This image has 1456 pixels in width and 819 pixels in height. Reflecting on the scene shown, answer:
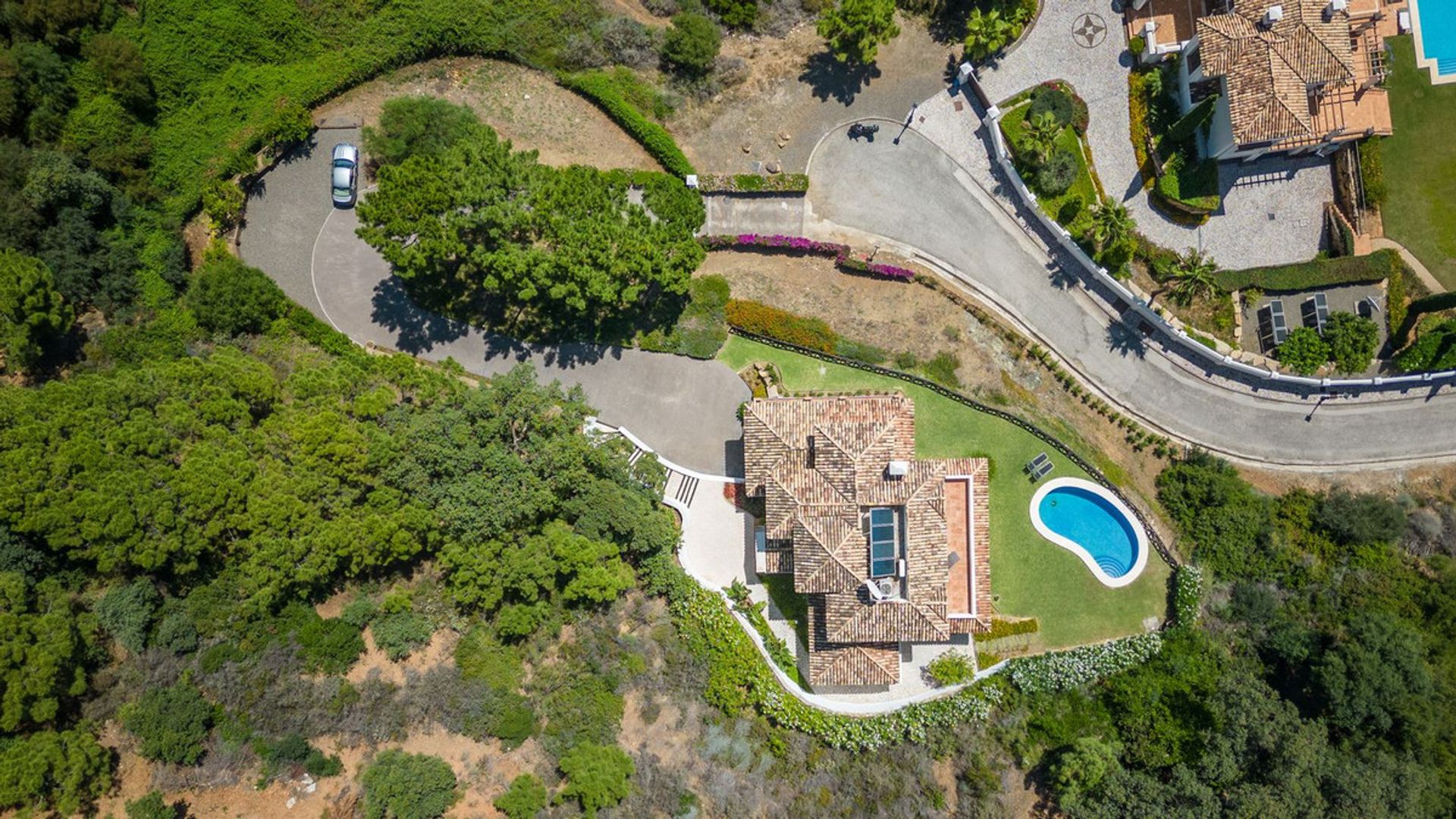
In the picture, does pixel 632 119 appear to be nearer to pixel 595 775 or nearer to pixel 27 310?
pixel 27 310

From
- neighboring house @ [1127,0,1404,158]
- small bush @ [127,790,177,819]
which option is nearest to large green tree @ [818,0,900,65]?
neighboring house @ [1127,0,1404,158]

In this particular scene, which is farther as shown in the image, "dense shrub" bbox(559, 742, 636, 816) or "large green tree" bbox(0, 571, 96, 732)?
"dense shrub" bbox(559, 742, 636, 816)

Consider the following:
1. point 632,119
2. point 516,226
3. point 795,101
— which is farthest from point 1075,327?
point 516,226

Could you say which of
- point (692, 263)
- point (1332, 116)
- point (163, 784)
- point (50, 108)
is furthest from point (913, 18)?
point (163, 784)

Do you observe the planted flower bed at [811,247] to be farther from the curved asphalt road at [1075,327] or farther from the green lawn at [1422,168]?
the green lawn at [1422,168]

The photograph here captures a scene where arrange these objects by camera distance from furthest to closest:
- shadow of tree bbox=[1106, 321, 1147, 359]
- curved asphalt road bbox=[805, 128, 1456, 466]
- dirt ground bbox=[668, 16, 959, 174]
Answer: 1. dirt ground bbox=[668, 16, 959, 174]
2. shadow of tree bbox=[1106, 321, 1147, 359]
3. curved asphalt road bbox=[805, 128, 1456, 466]

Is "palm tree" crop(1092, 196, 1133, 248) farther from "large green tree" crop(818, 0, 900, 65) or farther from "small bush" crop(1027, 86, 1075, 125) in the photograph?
"large green tree" crop(818, 0, 900, 65)
